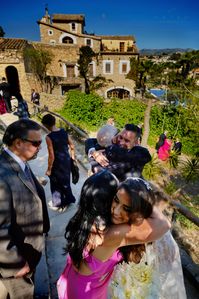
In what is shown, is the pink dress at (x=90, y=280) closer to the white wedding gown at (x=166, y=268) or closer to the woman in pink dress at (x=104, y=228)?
the woman in pink dress at (x=104, y=228)

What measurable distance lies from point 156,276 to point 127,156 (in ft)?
3.55

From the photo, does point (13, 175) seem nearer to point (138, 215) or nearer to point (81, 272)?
point (81, 272)

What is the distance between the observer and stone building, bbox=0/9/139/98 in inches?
981

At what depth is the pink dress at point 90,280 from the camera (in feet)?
4.13

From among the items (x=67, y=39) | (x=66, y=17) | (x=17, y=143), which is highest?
(x=66, y=17)

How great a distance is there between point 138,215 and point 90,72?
2852 centimetres

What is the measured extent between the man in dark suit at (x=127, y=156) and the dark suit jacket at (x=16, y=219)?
2.84 feet

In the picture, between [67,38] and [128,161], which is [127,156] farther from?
[67,38]

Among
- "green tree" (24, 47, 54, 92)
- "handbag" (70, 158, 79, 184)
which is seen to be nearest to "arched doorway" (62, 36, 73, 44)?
"green tree" (24, 47, 54, 92)

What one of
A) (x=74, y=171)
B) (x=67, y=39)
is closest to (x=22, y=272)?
(x=74, y=171)

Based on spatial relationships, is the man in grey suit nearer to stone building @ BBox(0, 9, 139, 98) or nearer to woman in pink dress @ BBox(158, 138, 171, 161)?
woman in pink dress @ BBox(158, 138, 171, 161)

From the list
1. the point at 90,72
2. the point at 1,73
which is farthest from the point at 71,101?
the point at 90,72

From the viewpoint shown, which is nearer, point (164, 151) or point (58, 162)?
point (58, 162)

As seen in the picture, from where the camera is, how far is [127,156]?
221cm
